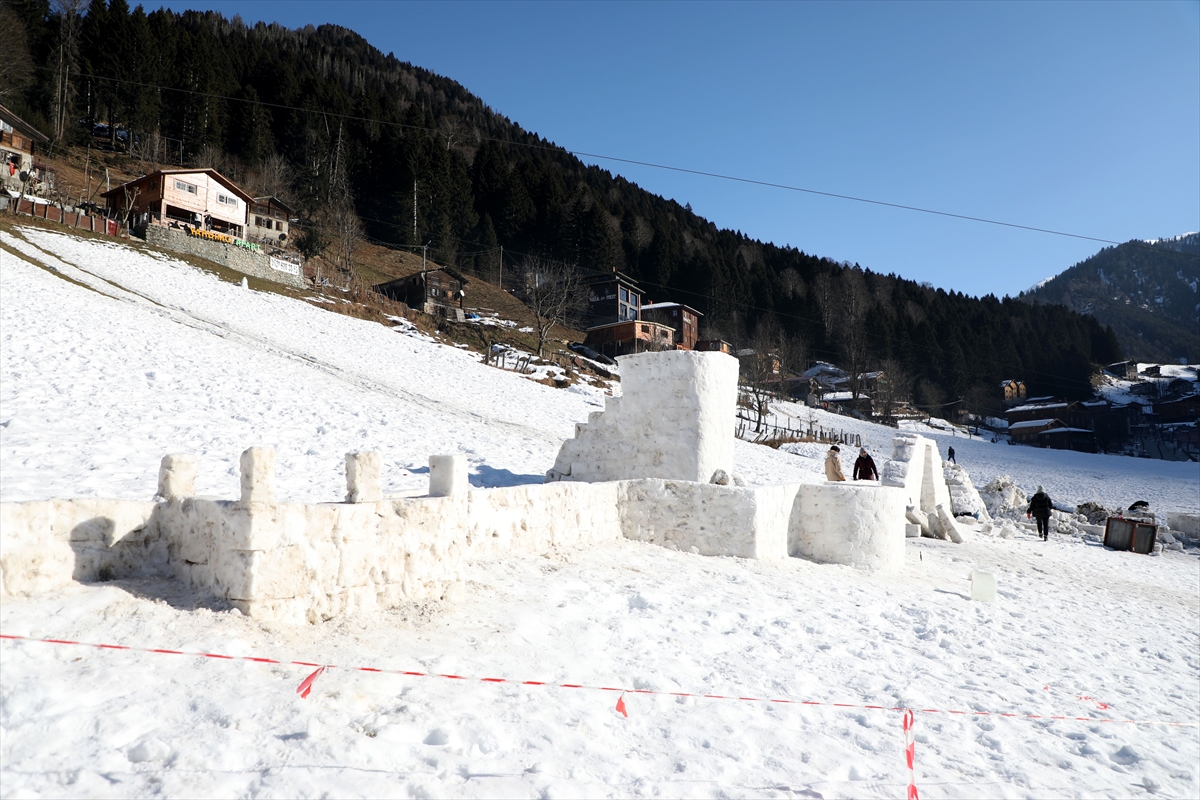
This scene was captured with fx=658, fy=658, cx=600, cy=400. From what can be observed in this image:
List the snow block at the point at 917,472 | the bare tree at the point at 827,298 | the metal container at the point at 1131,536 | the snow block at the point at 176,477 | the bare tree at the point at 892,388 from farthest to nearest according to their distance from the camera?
the bare tree at the point at 827,298 → the bare tree at the point at 892,388 → the metal container at the point at 1131,536 → the snow block at the point at 917,472 → the snow block at the point at 176,477

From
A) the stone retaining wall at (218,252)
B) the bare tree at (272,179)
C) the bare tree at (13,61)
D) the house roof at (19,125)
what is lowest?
the stone retaining wall at (218,252)

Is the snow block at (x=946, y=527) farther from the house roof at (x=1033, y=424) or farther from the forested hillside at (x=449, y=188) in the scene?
the house roof at (x=1033, y=424)

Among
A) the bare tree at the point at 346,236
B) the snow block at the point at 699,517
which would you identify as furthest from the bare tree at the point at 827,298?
the snow block at the point at 699,517

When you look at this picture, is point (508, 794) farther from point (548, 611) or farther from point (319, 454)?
point (319, 454)

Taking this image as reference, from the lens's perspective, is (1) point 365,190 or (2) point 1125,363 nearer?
(1) point 365,190

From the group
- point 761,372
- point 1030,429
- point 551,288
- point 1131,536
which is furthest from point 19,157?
point 1030,429

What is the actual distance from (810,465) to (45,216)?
3915 cm

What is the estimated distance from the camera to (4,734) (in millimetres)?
3316

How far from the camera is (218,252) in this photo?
37.7 metres

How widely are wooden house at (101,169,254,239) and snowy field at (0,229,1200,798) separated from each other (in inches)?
1303

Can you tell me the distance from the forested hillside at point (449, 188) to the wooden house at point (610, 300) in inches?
223

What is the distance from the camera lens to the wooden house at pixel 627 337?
191ft

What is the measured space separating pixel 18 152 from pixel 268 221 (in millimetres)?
15416

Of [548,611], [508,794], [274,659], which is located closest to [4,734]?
[274,659]
